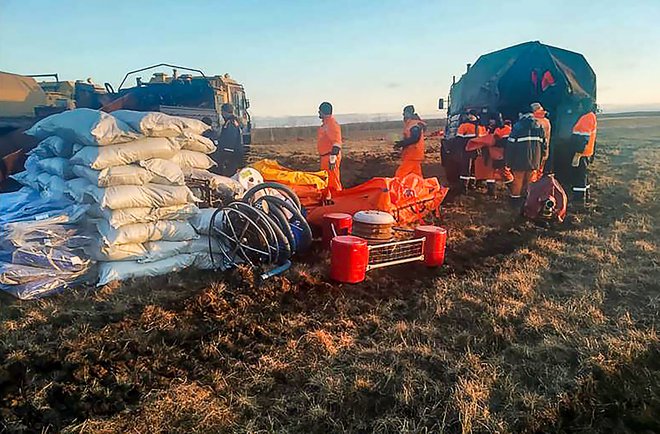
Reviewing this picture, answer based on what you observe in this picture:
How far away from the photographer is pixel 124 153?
180 inches

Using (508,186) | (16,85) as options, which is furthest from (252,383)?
(16,85)

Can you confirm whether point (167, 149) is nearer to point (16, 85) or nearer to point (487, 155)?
point (487, 155)

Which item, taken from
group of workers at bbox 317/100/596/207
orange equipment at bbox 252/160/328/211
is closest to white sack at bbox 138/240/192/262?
orange equipment at bbox 252/160/328/211

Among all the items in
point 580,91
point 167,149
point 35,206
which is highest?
point 580,91

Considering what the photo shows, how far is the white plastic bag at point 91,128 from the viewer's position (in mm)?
4414

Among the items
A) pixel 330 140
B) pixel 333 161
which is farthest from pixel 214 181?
pixel 330 140

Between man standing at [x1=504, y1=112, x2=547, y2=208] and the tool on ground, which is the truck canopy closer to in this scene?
man standing at [x1=504, y1=112, x2=547, y2=208]

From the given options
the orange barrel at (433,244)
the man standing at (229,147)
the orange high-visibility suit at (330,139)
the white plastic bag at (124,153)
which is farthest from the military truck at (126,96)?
the orange barrel at (433,244)

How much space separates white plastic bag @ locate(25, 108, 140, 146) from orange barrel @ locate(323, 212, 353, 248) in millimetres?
2164

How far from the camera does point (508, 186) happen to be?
958cm

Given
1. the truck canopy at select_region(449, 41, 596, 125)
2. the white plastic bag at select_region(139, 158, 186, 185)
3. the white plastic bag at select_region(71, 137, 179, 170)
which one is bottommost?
the white plastic bag at select_region(139, 158, 186, 185)

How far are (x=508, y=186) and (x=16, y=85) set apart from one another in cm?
1088

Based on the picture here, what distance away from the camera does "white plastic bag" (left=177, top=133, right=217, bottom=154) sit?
5321mm

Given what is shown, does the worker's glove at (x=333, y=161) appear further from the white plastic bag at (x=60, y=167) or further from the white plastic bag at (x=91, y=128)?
the white plastic bag at (x=60, y=167)
